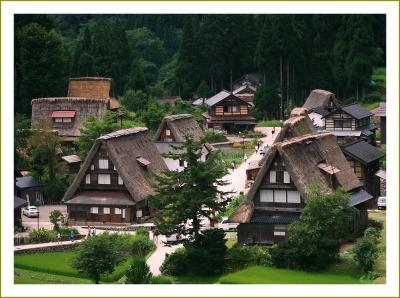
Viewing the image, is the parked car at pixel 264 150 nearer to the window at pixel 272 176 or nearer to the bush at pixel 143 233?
the bush at pixel 143 233

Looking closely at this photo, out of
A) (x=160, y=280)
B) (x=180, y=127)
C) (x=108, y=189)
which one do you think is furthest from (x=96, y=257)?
(x=180, y=127)

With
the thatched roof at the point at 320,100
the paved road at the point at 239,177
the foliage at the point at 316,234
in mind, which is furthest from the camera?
the thatched roof at the point at 320,100

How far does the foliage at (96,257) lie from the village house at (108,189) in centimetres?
736

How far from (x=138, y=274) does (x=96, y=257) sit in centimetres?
129

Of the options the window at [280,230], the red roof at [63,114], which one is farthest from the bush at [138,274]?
the red roof at [63,114]

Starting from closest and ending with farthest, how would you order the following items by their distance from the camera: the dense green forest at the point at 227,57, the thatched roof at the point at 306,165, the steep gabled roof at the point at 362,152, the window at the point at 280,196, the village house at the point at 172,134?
the thatched roof at the point at 306,165
the window at the point at 280,196
the steep gabled roof at the point at 362,152
the village house at the point at 172,134
the dense green forest at the point at 227,57

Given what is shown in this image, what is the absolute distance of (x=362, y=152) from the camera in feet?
122

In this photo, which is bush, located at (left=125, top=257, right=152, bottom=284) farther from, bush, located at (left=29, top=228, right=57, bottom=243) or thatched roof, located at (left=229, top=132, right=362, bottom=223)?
bush, located at (left=29, top=228, right=57, bottom=243)

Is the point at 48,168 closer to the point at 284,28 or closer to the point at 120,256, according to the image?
the point at 120,256

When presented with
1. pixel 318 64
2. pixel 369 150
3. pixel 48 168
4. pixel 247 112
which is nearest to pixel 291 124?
pixel 369 150

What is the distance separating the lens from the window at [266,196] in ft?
100

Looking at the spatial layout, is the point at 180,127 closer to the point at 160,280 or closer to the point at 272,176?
the point at 272,176

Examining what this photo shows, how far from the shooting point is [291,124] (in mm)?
35562

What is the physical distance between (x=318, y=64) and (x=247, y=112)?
6.61 metres
